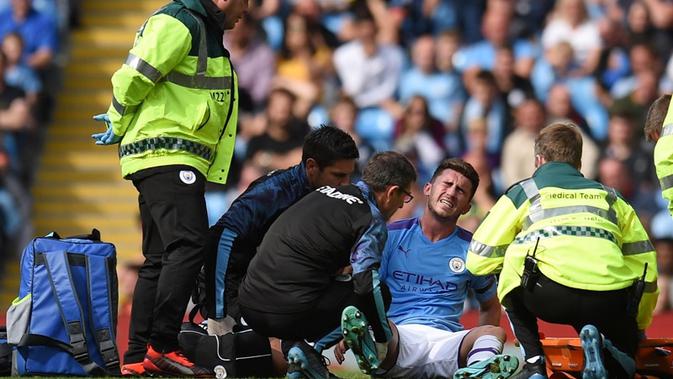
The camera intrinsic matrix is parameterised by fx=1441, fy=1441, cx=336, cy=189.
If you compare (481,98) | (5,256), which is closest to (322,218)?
(481,98)

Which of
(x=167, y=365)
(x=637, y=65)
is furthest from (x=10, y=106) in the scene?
(x=167, y=365)

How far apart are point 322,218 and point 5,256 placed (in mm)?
7437

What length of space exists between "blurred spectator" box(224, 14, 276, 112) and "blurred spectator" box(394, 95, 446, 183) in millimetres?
1436

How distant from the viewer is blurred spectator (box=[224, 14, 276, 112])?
13.5 meters

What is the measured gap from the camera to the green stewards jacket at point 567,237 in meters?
6.24

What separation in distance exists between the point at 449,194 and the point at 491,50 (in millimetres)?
6131

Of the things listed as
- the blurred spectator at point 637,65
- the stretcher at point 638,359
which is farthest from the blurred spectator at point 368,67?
the stretcher at point 638,359

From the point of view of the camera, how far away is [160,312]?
277 inches

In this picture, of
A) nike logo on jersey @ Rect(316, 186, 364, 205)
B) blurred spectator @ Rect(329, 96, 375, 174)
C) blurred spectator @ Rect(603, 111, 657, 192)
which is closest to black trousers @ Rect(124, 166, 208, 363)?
nike logo on jersey @ Rect(316, 186, 364, 205)

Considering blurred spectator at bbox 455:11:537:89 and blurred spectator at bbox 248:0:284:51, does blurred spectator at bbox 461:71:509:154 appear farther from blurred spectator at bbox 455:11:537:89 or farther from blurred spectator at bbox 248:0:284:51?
blurred spectator at bbox 248:0:284:51

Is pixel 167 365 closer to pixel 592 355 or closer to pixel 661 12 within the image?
pixel 592 355

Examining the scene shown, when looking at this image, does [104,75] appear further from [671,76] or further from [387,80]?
[671,76]

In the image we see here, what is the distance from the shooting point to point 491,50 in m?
13.1

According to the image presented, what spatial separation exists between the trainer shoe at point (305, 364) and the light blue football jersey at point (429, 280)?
759 mm
